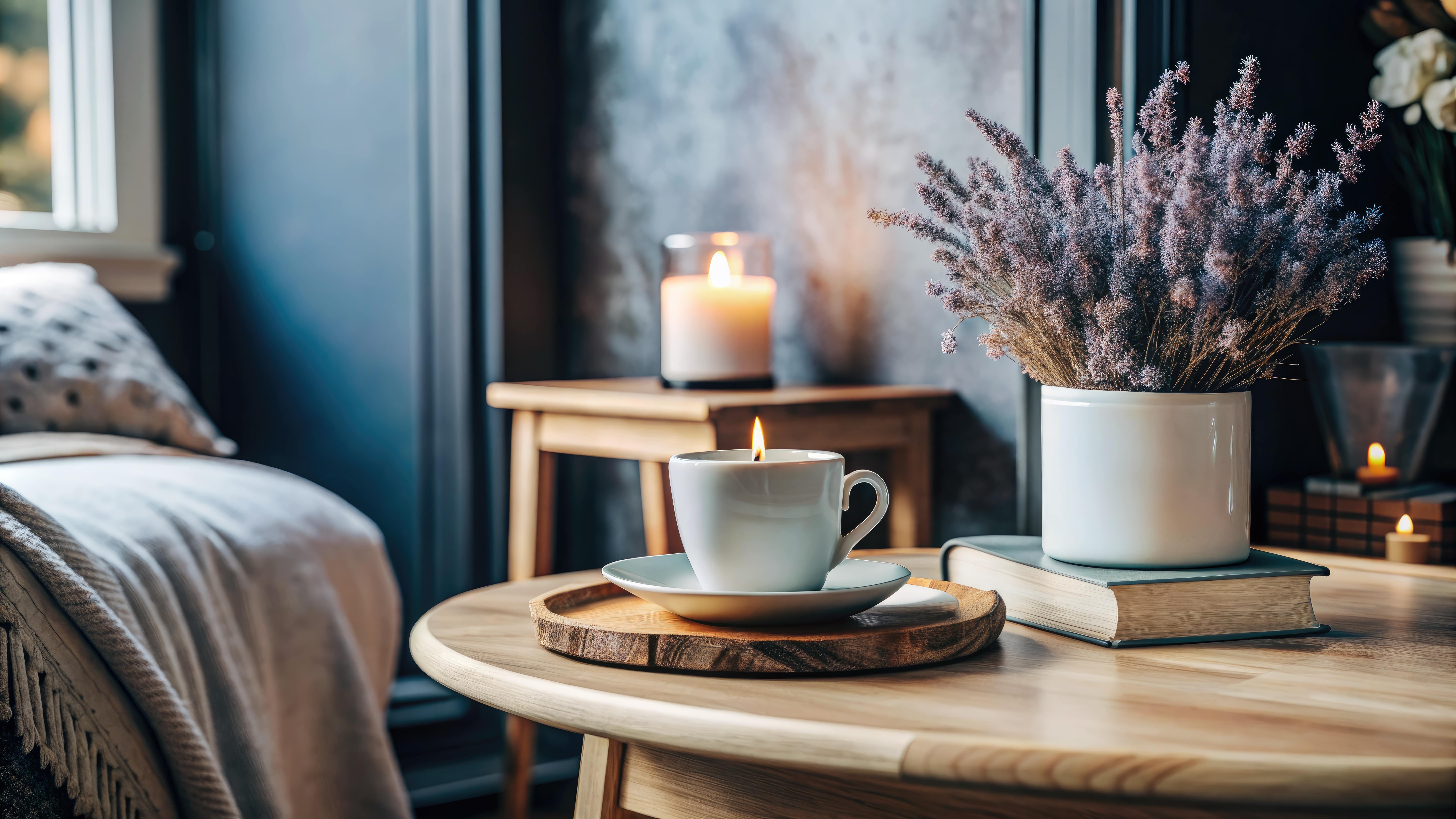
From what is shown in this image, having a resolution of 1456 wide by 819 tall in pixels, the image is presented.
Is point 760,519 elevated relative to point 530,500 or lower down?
elevated

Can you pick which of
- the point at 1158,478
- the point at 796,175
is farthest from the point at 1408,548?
the point at 796,175

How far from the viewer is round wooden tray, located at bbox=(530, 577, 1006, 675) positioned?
2.03 feet

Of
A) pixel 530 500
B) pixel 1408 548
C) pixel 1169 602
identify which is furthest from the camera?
pixel 530 500

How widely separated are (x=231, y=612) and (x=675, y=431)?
52cm

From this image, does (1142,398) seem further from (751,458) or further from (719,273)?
(719,273)

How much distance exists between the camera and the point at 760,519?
66 cm

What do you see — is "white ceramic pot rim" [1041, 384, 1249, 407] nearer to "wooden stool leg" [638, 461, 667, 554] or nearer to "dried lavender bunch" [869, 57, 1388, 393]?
"dried lavender bunch" [869, 57, 1388, 393]

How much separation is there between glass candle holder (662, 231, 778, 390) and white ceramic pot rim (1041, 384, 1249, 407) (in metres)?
0.81

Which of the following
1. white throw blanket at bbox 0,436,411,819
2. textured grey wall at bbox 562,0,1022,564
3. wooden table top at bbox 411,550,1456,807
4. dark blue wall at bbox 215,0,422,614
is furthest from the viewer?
dark blue wall at bbox 215,0,422,614

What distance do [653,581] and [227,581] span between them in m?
0.78

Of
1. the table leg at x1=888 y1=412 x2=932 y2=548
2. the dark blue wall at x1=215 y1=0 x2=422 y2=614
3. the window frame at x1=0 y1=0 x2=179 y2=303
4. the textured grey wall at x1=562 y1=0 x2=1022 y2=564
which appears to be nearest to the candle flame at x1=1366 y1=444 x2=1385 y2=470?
the textured grey wall at x1=562 y1=0 x2=1022 y2=564

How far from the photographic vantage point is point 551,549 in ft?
5.87

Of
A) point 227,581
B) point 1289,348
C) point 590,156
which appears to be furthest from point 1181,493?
point 590,156

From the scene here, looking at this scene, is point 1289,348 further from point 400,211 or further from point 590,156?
point 400,211
